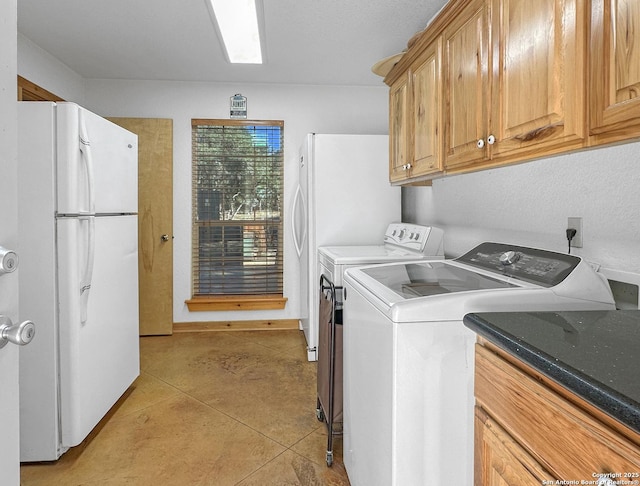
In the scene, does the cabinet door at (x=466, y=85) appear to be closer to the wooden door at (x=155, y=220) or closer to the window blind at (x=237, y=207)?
the window blind at (x=237, y=207)

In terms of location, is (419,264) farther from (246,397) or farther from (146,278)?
(146,278)

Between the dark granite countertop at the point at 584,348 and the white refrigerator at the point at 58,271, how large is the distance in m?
1.85

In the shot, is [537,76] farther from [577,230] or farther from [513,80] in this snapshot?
[577,230]

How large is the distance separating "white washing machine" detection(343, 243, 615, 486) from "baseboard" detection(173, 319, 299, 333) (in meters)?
2.91

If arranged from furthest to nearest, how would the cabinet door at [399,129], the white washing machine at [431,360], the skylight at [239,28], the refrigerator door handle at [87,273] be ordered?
the skylight at [239,28] < the cabinet door at [399,129] < the refrigerator door handle at [87,273] < the white washing machine at [431,360]

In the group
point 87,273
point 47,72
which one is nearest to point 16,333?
point 87,273

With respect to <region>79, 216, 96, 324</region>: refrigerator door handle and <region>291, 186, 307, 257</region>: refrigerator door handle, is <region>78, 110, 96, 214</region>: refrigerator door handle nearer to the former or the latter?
<region>79, 216, 96, 324</region>: refrigerator door handle

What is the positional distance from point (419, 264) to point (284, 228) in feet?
8.29

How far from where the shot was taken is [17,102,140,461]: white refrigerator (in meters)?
1.95

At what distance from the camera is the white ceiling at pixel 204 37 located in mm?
2693

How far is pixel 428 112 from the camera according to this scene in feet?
7.00

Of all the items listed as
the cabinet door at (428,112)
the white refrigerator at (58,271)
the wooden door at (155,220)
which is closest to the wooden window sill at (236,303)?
the wooden door at (155,220)

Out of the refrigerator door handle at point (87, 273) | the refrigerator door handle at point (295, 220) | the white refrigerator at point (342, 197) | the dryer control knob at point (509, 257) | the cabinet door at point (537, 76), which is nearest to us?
the cabinet door at point (537, 76)

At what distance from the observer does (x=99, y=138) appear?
2213 mm
